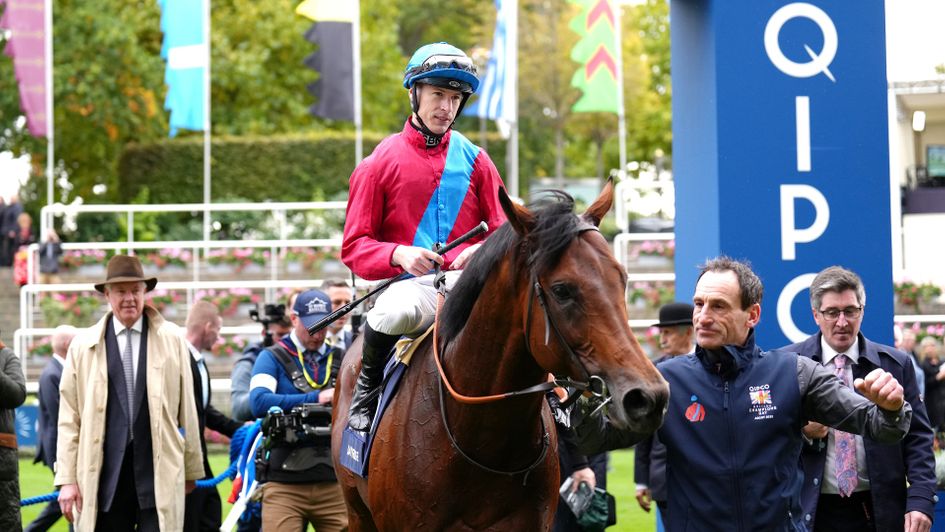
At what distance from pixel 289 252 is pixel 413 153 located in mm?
15806

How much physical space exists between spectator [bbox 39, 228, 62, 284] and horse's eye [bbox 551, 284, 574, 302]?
58.3 feet

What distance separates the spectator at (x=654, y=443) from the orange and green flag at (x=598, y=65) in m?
16.4

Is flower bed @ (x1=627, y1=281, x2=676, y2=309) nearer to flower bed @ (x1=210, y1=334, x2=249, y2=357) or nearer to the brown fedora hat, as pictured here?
flower bed @ (x1=210, y1=334, x2=249, y2=357)

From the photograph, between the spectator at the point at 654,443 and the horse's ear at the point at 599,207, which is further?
the spectator at the point at 654,443

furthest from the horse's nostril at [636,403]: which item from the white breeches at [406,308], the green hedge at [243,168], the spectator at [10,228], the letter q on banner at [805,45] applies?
the green hedge at [243,168]

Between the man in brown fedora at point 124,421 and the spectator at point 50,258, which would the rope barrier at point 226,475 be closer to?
the man in brown fedora at point 124,421

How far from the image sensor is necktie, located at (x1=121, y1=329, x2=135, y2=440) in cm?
711

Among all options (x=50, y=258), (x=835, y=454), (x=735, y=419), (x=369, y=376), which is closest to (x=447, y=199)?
(x=369, y=376)

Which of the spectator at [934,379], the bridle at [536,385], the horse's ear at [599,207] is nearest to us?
the bridle at [536,385]

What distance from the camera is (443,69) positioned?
17.1 ft

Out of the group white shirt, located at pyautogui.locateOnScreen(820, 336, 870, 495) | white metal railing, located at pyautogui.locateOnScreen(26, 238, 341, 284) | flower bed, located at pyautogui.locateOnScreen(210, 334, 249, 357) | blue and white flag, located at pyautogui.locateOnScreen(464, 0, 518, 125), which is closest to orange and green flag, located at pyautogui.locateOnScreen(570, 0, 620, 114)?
blue and white flag, located at pyautogui.locateOnScreen(464, 0, 518, 125)

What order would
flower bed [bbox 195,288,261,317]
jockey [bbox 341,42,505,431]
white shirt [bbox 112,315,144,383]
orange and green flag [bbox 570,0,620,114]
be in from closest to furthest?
jockey [bbox 341,42,505,431] < white shirt [bbox 112,315,144,383] < flower bed [bbox 195,288,261,317] < orange and green flag [bbox 570,0,620,114]

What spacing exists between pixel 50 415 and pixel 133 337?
7.63 feet

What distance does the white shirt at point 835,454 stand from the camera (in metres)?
5.64
